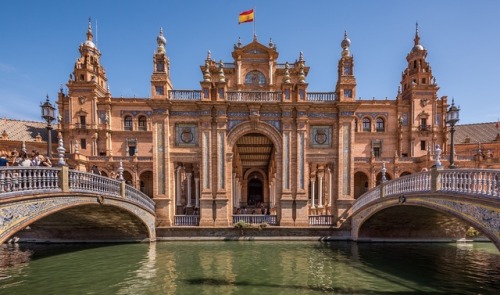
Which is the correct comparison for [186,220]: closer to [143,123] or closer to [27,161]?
[27,161]

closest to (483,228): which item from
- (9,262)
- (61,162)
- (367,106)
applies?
(61,162)

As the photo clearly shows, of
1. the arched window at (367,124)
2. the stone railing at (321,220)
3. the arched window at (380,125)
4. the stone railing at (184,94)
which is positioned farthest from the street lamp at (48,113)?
the arched window at (380,125)

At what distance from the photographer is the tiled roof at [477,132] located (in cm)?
3653

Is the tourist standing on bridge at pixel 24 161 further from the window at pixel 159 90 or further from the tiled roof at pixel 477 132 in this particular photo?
the tiled roof at pixel 477 132

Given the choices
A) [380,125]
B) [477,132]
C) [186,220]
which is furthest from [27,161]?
[477,132]

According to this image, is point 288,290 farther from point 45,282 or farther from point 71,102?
point 71,102

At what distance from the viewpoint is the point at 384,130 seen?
32.3 metres

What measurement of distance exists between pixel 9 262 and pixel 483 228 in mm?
19091

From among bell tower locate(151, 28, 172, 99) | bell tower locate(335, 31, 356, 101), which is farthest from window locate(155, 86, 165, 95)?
bell tower locate(335, 31, 356, 101)

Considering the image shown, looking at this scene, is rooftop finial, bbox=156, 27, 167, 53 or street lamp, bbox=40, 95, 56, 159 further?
rooftop finial, bbox=156, 27, 167, 53

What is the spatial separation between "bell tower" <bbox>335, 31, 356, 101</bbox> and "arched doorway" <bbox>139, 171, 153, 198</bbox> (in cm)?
2537

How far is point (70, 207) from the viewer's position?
29.7ft

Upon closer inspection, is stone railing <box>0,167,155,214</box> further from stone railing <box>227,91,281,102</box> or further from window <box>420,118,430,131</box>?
window <box>420,118,430,131</box>

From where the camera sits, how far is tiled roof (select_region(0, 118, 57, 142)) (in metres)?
33.4
